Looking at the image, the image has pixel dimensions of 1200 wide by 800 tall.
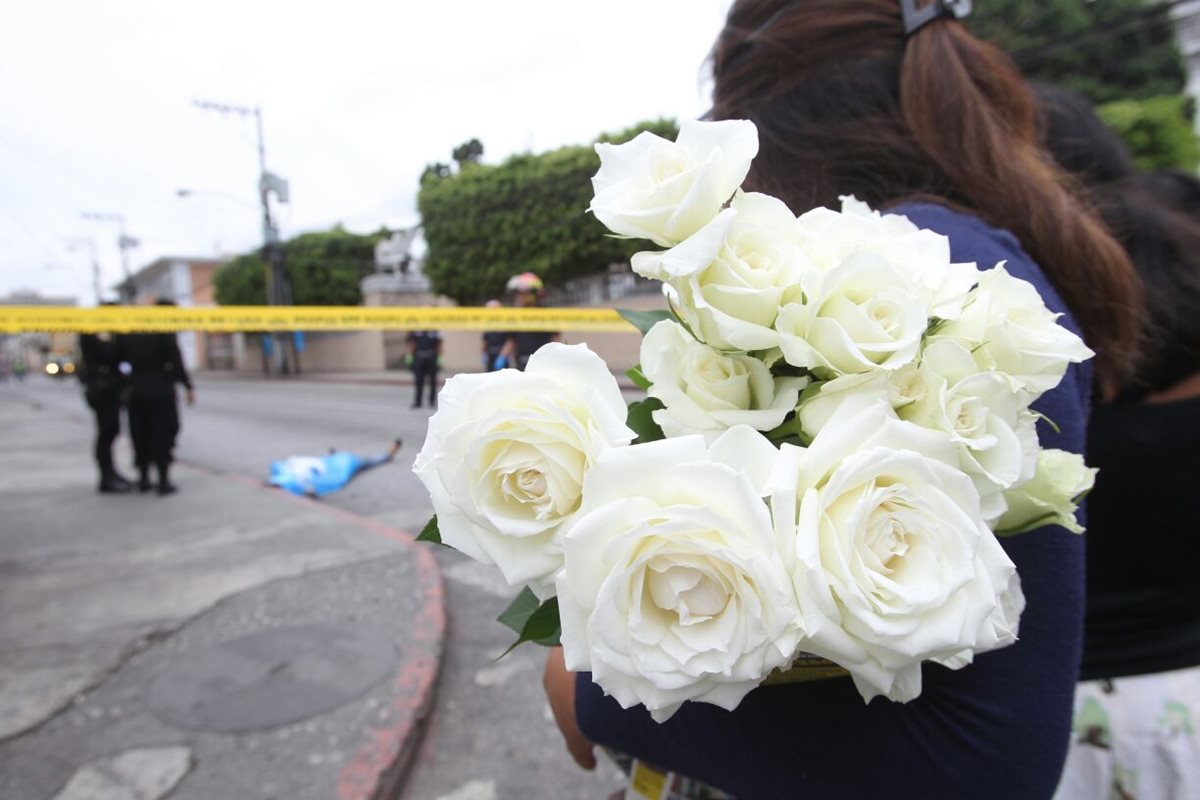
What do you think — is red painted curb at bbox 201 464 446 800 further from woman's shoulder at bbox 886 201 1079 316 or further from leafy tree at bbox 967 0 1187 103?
leafy tree at bbox 967 0 1187 103

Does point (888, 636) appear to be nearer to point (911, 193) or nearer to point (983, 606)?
point (983, 606)

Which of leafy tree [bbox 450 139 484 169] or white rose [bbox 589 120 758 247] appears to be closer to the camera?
white rose [bbox 589 120 758 247]

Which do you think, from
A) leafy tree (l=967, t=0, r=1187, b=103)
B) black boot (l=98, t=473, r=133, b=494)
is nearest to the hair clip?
black boot (l=98, t=473, r=133, b=494)

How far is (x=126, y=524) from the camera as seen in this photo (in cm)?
525

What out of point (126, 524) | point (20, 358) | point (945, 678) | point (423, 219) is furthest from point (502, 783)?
point (20, 358)

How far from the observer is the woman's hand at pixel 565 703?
3.68 ft

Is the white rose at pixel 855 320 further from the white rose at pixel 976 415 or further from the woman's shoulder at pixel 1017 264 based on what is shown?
the woman's shoulder at pixel 1017 264

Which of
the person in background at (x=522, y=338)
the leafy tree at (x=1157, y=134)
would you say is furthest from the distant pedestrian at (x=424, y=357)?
the leafy tree at (x=1157, y=134)

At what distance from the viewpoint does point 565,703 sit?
1139mm

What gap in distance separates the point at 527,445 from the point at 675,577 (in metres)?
0.16

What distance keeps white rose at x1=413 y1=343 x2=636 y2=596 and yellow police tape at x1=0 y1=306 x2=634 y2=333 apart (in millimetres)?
2687

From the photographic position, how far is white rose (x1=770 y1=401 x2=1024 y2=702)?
52cm

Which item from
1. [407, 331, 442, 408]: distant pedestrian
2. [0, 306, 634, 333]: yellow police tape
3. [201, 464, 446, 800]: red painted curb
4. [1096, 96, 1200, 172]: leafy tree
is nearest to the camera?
[201, 464, 446, 800]: red painted curb

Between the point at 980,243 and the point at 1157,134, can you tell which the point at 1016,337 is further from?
the point at 1157,134
